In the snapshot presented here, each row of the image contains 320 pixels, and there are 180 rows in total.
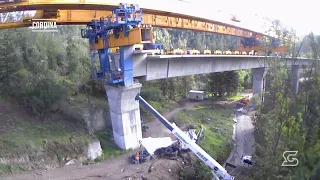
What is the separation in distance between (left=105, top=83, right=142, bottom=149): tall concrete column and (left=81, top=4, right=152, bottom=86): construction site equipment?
0.76 meters

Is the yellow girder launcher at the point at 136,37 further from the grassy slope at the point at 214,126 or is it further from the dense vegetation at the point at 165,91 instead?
the grassy slope at the point at 214,126

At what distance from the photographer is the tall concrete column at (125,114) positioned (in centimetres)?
2114

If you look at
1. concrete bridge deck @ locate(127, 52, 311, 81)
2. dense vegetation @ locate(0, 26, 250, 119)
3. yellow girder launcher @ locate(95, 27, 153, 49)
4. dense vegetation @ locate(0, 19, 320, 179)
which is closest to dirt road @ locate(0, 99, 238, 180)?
dense vegetation @ locate(0, 19, 320, 179)

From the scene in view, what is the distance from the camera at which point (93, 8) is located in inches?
792

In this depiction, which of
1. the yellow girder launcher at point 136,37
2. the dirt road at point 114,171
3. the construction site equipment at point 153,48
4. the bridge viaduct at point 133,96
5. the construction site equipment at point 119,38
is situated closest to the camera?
the dirt road at point 114,171

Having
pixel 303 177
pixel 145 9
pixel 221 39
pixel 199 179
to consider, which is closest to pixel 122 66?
pixel 145 9

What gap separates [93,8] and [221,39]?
69934mm

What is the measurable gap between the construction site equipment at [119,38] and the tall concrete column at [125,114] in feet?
2.50

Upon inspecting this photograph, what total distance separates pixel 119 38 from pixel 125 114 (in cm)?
582

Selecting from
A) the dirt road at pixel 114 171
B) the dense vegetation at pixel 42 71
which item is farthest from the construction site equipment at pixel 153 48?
the dirt road at pixel 114 171

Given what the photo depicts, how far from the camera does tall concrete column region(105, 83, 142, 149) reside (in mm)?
21141

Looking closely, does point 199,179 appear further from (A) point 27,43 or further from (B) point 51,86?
(A) point 27,43

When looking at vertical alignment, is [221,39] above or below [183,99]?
above

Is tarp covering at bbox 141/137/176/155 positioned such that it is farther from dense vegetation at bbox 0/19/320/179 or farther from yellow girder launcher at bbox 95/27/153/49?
yellow girder launcher at bbox 95/27/153/49
